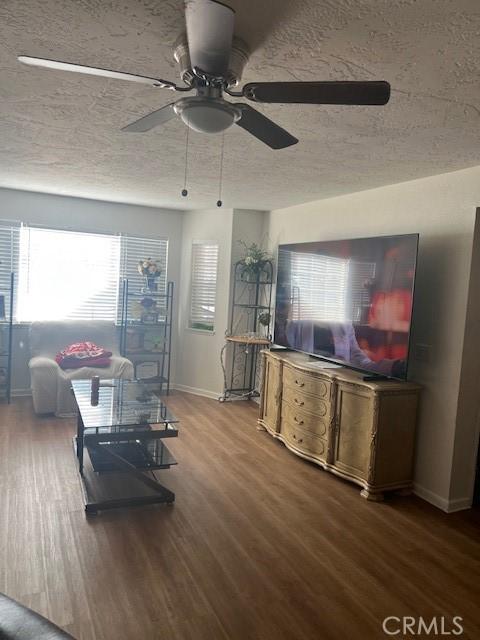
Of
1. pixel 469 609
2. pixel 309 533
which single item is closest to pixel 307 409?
pixel 309 533

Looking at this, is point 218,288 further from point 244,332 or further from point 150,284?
point 150,284


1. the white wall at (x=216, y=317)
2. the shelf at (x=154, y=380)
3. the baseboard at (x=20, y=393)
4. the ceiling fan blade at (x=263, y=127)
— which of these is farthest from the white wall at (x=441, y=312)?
the baseboard at (x=20, y=393)

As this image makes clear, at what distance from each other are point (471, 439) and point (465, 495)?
16.3 inches

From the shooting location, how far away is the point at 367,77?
2006 mm

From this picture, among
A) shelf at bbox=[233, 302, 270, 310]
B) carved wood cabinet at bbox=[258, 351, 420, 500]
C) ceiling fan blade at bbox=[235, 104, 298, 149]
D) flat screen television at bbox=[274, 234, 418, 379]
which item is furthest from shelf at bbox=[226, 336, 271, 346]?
ceiling fan blade at bbox=[235, 104, 298, 149]

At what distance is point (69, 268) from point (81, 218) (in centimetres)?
66

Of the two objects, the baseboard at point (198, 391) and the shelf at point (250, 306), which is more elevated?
the shelf at point (250, 306)

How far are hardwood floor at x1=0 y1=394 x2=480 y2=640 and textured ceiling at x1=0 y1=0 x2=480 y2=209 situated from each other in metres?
2.44

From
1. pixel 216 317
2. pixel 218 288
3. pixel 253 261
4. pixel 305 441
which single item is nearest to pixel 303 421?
pixel 305 441

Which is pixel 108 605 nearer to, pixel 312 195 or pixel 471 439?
pixel 471 439

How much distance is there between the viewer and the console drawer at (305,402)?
3918mm

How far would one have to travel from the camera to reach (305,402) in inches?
162

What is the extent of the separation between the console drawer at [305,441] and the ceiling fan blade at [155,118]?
2866mm

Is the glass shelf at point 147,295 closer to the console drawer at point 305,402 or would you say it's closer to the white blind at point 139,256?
the white blind at point 139,256
